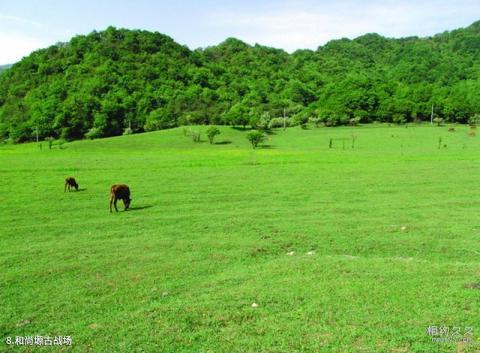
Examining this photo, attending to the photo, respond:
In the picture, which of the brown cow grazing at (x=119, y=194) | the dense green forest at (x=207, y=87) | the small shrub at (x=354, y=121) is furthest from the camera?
the dense green forest at (x=207, y=87)

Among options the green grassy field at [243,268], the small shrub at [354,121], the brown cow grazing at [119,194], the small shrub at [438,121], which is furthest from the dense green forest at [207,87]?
the brown cow grazing at [119,194]

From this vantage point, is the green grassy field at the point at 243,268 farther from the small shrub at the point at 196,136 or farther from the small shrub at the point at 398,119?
the small shrub at the point at 398,119

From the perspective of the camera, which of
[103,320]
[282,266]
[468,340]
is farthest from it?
[282,266]

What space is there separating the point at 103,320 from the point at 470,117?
129 metres

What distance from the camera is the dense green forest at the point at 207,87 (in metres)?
120

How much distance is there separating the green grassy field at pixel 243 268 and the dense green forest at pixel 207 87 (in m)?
86.3

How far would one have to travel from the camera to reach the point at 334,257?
1292cm

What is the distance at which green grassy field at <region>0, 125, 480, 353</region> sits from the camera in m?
8.18

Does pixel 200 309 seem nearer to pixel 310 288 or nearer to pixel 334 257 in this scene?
pixel 310 288

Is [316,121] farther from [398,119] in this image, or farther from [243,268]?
[243,268]

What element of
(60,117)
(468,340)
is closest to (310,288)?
(468,340)

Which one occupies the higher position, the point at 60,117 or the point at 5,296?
the point at 60,117

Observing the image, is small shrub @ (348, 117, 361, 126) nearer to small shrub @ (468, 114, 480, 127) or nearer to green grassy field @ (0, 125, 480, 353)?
small shrub @ (468, 114, 480, 127)

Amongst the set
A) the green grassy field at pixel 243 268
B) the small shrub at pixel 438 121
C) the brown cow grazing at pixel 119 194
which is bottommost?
the green grassy field at pixel 243 268
